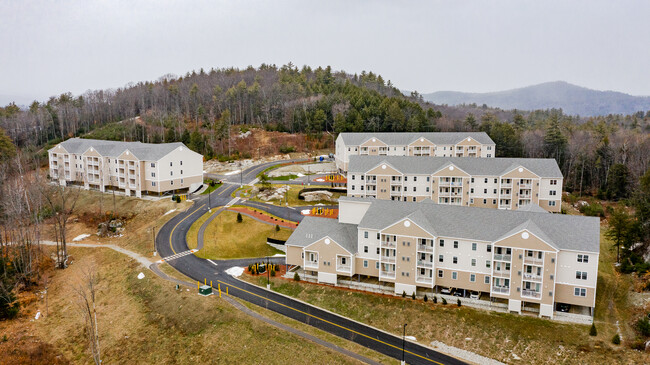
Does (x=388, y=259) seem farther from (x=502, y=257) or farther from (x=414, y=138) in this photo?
(x=414, y=138)

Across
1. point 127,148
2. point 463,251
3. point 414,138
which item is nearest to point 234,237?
point 463,251

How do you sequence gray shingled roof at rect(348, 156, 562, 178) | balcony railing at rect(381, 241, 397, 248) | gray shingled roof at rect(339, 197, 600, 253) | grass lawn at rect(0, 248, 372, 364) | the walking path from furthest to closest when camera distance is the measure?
1. gray shingled roof at rect(348, 156, 562, 178)
2. balcony railing at rect(381, 241, 397, 248)
3. gray shingled roof at rect(339, 197, 600, 253)
4. grass lawn at rect(0, 248, 372, 364)
5. the walking path

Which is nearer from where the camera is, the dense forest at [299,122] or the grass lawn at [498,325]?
the grass lawn at [498,325]

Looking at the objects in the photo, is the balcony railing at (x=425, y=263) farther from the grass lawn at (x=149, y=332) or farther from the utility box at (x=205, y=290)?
the utility box at (x=205, y=290)

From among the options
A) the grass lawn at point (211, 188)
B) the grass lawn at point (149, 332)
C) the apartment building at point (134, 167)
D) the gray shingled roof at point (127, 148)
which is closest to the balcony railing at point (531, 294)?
the grass lawn at point (149, 332)

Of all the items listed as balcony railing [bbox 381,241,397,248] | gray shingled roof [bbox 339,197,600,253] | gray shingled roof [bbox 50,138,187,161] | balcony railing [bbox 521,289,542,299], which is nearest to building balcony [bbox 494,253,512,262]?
gray shingled roof [bbox 339,197,600,253]

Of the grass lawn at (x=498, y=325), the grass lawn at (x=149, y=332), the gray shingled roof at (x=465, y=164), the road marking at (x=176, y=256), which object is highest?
the gray shingled roof at (x=465, y=164)

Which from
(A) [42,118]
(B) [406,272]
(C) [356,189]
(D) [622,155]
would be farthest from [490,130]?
(A) [42,118]

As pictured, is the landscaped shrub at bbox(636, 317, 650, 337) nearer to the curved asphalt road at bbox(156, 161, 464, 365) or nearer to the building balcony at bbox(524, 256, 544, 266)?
the building balcony at bbox(524, 256, 544, 266)
